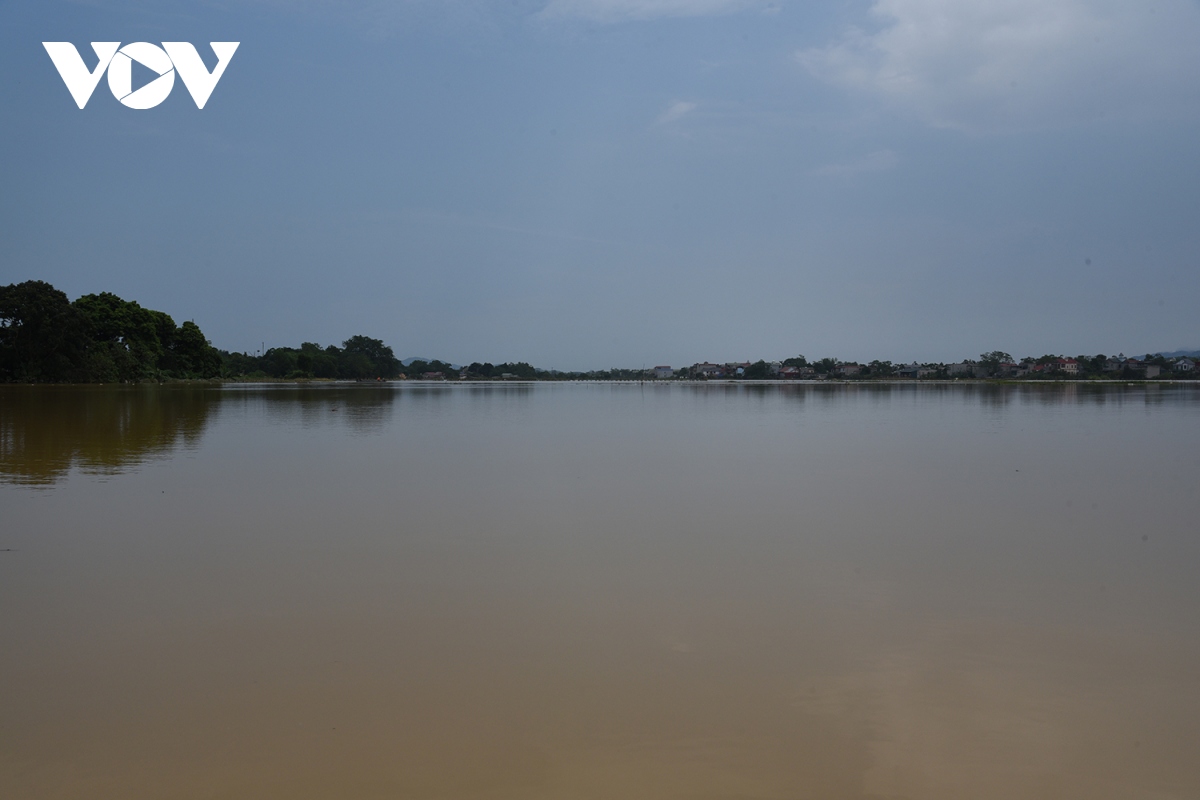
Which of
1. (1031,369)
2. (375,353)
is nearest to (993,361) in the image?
(1031,369)

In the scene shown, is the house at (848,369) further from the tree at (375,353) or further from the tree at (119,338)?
the tree at (119,338)

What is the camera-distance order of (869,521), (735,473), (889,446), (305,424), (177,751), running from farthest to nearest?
(305,424)
(889,446)
(735,473)
(869,521)
(177,751)

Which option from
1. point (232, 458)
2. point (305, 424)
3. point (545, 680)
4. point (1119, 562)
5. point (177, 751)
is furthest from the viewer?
point (305, 424)

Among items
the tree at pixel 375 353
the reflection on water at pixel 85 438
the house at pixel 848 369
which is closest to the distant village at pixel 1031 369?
the house at pixel 848 369

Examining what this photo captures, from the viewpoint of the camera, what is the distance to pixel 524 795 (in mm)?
3244

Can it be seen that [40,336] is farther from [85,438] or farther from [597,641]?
[597,641]

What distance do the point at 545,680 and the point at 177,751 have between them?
179 cm

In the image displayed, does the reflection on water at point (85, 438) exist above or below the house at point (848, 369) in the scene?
below

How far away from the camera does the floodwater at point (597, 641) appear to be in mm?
3457

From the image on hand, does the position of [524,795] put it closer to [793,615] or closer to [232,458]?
[793,615]

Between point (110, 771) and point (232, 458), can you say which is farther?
point (232, 458)

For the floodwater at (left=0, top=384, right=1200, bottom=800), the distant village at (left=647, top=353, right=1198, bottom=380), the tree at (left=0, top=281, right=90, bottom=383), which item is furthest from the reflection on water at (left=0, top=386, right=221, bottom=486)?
the distant village at (left=647, top=353, right=1198, bottom=380)

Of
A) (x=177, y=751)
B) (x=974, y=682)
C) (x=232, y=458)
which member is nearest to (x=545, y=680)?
(x=177, y=751)

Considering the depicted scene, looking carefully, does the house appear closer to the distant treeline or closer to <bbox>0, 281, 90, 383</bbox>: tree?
the distant treeline
